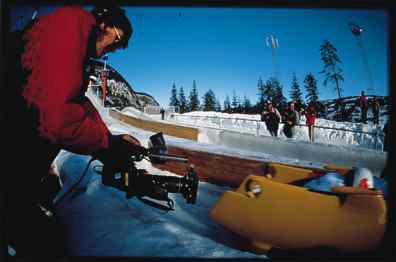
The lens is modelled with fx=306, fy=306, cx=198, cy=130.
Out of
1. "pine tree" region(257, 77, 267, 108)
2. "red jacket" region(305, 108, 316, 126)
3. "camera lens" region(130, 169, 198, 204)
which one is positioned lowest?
"camera lens" region(130, 169, 198, 204)

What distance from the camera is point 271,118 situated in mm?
2639

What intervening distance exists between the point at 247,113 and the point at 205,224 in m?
0.96

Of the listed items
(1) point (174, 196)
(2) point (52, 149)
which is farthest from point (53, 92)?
(1) point (174, 196)

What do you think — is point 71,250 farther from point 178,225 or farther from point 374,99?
point 374,99

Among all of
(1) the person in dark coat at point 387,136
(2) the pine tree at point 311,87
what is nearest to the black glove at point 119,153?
(2) the pine tree at point 311,87

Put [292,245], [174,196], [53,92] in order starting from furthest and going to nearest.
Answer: [174,196]
[292,245]
[53,92]

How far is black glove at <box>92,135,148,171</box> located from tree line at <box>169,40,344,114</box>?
0.47 m

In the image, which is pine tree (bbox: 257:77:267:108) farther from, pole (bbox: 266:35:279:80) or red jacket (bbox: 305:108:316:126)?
red jacket (bbox: 305:108:316:126)

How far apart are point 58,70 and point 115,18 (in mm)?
650

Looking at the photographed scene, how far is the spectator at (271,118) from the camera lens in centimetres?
257

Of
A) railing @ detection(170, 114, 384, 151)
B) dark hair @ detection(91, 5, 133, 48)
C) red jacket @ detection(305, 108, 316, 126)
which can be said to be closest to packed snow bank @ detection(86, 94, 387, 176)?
railing @ detection(170, 114, 384, 151)

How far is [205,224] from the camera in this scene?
2324 millimetres

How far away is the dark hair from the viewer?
6.56ft

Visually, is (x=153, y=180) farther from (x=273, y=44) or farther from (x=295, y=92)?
(x=273, y=44)
